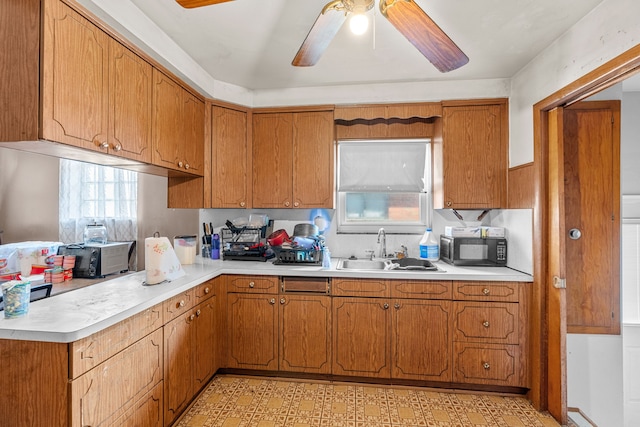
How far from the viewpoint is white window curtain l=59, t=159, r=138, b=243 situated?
1.75m

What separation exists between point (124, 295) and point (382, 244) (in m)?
2.08

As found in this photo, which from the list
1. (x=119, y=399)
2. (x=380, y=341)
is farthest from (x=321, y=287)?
(x=119, y=399)

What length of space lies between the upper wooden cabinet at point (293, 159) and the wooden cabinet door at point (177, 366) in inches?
49.1

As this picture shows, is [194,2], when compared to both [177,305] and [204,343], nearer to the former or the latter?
[177,305]

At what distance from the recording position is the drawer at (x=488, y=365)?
2.18m

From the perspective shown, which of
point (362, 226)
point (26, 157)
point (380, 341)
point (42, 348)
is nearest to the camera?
point (42, 348)

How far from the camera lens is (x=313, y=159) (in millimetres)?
2730

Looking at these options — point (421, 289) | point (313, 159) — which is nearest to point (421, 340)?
point (421, 289)

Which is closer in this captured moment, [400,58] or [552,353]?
[552,353]

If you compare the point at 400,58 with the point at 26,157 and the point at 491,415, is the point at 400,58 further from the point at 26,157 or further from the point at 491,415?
the point at 491,415

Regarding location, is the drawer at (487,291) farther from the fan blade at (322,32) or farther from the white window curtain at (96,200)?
the white window curtain at (96,200)

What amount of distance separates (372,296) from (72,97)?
2.13 m

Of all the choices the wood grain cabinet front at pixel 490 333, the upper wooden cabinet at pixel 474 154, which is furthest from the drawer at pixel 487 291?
the upper wooden cabinet at pixel 474 154

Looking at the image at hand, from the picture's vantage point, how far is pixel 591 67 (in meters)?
1.67
